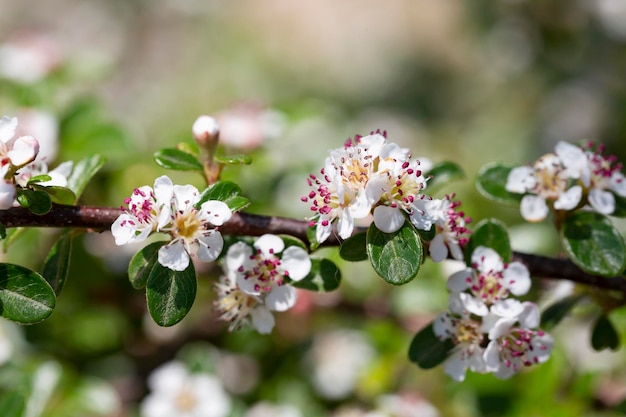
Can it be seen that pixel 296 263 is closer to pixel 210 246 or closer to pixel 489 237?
pixel 210 246

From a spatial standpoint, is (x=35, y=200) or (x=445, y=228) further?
(x=445, y=228)

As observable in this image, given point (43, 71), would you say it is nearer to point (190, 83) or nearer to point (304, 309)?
point (304, 309)

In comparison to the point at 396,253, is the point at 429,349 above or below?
below

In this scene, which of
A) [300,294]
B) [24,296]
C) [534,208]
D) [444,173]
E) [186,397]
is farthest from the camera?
[300,294]

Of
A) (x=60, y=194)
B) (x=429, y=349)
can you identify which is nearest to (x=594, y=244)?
(x=429, y=349)

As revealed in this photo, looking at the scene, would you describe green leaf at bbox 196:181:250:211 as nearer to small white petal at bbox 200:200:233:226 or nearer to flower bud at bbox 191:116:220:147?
small white petal at bbox 200:200:233:226

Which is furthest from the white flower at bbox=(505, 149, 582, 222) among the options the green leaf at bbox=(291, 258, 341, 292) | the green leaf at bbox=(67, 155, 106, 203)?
the green leaf at bbox=(67, 155, 106, 203)

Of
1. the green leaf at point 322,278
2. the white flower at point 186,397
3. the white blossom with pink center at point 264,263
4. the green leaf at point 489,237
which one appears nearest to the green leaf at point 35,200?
the white blossom with pink center at point 264,263
